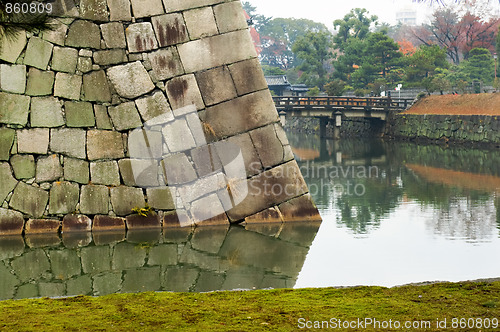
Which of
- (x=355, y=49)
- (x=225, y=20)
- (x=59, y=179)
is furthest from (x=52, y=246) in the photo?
(x=355, y=49)

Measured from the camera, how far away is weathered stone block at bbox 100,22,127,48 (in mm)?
9445

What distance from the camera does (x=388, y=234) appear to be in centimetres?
995

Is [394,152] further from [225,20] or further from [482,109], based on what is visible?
[225,20]

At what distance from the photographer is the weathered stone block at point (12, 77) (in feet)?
30.3

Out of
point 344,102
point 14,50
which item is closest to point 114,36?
point 14,50

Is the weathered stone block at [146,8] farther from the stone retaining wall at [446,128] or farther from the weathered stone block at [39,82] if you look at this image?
the stone retaining wall at [446,128]

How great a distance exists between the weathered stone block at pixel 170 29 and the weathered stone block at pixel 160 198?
2027 millimetres

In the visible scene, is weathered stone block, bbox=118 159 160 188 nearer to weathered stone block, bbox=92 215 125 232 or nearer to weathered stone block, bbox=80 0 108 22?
weathered stone block, bbox=92 215 125 232

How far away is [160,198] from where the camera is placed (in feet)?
31.5

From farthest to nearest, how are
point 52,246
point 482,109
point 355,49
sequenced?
point 355,49 → point 482,109 → point 52,246

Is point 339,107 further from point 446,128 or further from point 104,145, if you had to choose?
point 104,145

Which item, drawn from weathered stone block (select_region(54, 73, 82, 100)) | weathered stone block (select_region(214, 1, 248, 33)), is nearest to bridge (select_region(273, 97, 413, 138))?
weathered stone block (select_region(214, 1, 248, 33))

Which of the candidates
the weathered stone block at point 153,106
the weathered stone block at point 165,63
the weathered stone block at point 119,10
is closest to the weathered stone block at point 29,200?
the weathered stone block at point 153,106

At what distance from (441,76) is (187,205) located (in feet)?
106
